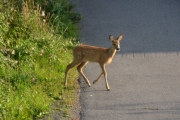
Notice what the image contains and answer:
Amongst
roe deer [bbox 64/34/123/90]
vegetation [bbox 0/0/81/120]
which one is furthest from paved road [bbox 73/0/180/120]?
vegetation [bbox 0/0/81/120]

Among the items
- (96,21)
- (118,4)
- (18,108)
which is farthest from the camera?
(118,4)

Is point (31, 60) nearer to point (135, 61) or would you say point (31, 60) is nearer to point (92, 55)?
point (92, 55)

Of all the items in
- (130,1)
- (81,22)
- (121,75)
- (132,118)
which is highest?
(130,1)

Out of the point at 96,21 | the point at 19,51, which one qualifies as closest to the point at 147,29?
the point at 96,21

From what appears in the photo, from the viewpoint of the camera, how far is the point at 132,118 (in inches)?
307

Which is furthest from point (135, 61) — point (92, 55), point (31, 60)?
point (31, 60)

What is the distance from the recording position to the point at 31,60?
9562 millimetres

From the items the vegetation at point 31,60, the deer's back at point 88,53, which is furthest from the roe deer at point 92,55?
the vegetation at point 31,60

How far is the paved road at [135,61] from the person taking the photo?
8.20 metres

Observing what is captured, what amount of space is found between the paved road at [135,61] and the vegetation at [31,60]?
0.59m

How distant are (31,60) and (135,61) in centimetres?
258

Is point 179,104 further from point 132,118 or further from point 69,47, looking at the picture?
point 69,47

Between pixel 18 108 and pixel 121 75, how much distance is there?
300 cm

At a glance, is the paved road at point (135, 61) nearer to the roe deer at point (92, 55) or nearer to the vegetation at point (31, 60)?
the roe deer at point (92, 55)
